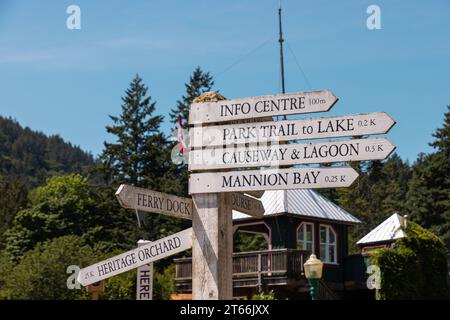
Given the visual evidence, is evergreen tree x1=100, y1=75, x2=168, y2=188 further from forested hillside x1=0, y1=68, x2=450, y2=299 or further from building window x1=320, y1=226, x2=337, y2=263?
building window x1=320, y1=226, x2=337, y2=263

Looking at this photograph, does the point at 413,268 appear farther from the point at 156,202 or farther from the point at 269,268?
the point at 156,202

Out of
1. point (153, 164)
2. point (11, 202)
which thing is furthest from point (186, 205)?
point (11, 202)

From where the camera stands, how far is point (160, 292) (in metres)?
35.4

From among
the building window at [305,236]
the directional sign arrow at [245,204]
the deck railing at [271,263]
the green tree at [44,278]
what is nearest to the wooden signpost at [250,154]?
the directional sign arrow at [245,204]

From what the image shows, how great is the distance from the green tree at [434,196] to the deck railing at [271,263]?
27.2 meters

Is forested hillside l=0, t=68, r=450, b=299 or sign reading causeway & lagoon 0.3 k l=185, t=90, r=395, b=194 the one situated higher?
forested hillside l=0, t=68, r=450, b=299

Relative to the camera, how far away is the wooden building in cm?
3022

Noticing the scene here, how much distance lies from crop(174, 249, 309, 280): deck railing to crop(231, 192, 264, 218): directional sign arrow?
72.6 ft

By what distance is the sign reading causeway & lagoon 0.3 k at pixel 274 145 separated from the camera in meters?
6.54

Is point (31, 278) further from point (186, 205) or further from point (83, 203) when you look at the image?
point (186, 205)

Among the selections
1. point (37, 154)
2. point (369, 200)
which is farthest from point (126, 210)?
point (37, 154)

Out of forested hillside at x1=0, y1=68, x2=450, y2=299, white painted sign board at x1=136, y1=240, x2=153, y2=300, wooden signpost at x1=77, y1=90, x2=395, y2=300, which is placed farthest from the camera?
forested hillside at x1=0, y1=68, x2=450, y2=299

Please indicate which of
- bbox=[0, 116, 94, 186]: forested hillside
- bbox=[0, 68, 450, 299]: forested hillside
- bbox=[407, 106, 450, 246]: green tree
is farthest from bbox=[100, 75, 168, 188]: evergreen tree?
bbox=[0, 116, 94, 186]: forested hillside
